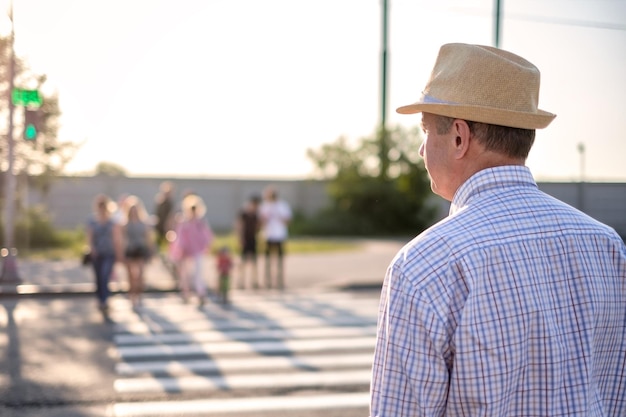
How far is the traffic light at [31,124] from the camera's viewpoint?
13.8 m

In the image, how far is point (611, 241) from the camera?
6.28ft

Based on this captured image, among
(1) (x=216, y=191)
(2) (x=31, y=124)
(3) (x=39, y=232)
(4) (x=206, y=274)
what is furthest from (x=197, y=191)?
(2) (x=31, y=124)

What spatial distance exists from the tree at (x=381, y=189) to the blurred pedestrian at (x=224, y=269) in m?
18.7

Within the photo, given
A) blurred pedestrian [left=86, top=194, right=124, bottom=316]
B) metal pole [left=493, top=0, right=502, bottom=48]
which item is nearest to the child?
blurred pedestrian [left=86, top=194, right=124, bottom=316]

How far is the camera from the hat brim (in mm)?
1840

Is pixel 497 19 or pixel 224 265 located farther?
pixel 497 19

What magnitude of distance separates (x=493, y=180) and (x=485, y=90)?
0.20 metres

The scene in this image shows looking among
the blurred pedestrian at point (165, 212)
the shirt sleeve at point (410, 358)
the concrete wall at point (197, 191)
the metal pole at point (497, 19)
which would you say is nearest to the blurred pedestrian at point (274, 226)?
the blurred pedestrian at point (165, 212)

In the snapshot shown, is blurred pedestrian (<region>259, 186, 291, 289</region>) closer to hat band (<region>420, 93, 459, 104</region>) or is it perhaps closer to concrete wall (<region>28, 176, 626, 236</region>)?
hat band (<region>420, 93, 459, 104</region>)

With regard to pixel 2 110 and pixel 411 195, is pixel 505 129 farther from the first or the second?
pixel 411 195

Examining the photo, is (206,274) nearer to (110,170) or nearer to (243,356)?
(243,356)

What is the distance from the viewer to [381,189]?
32.3 meters

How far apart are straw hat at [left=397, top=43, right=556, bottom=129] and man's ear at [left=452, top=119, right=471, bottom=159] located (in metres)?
0.02

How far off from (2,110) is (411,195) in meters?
20.3
